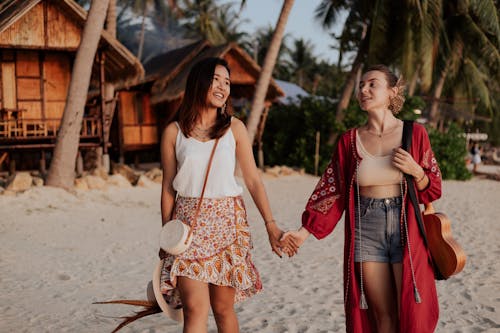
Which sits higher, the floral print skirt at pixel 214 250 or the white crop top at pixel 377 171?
the white crop top at pixel 377 171

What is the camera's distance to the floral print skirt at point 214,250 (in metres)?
2.65

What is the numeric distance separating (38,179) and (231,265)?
30.2ft

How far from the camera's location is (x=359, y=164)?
108 inches

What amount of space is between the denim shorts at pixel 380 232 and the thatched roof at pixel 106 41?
1015 centimetres

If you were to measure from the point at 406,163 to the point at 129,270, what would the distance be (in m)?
4.31

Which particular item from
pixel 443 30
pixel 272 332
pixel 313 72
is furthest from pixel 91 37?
pixel 313 72

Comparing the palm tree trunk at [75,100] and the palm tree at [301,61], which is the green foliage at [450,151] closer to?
the palm tree trunk at [75,100]

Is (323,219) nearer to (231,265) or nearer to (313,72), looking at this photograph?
(231,265)

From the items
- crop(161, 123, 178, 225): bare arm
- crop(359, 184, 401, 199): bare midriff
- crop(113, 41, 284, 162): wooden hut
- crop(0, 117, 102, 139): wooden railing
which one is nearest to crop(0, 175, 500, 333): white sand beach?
crop(161, 123, 178, 225): bare arm

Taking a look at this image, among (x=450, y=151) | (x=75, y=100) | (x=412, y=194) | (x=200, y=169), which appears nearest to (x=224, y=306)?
(x=200, y=169)

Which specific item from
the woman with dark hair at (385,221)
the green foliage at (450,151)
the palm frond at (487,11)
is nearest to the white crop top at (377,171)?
the woman with dark hair at (385,221)

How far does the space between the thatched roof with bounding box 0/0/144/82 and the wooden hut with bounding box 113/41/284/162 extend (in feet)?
7.30

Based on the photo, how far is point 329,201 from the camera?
2.88m

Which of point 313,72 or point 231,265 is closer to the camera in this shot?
point 231,265
